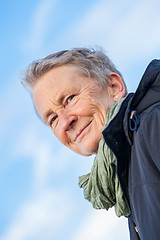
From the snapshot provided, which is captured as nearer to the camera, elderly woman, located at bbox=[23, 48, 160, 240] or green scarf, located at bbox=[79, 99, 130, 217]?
elderly woman, located at bbox=[23, 48, 160, 240]

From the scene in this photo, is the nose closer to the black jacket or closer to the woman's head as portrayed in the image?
the woman's head

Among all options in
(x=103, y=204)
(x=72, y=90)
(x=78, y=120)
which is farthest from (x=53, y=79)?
(x=103, y=204)

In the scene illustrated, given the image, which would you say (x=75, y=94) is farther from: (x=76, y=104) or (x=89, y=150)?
(x=89, y=150)

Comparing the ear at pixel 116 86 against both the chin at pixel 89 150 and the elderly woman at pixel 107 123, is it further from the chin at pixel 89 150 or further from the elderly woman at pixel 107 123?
the chin at pixel 89 150

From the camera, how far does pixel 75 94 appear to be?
2744 millimetres

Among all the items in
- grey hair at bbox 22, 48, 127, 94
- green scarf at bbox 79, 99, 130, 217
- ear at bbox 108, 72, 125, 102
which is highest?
grey hair at bbox 22, 48, 127, 94

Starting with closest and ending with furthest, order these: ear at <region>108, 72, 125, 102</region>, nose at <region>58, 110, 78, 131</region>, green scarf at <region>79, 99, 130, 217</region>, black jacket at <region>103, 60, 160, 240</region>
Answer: black jacket at <region>103, 60, 160, 240</region>
green scarf at <region>79, 99, 130, 217</region>
nose at <region>58, 110, 78, 131</region>
ear at <region>108, 72, 125, 102</region>

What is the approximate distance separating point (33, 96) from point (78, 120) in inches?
23.4

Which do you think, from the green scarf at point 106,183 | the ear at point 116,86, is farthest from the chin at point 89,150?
the ear at point 116,86

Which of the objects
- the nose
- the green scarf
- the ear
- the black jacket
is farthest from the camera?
the ear

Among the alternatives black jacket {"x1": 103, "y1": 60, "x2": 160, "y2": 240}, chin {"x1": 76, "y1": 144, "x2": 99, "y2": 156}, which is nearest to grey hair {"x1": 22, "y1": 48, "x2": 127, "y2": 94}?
chin {"x1": 76, "y1": 144, "x2": 99, "y2": 156}

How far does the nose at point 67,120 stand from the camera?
270 centimetres

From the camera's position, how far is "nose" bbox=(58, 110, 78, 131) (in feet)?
8.86

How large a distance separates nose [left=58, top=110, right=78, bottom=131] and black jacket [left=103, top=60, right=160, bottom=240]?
1.93 ft
